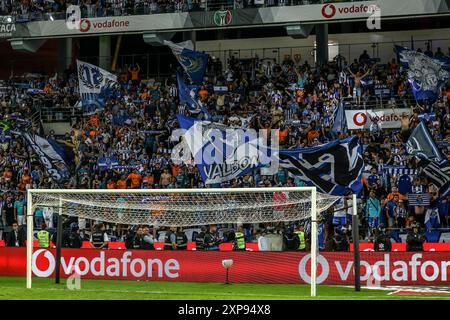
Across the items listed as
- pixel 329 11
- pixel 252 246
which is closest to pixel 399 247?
pixel 252 246

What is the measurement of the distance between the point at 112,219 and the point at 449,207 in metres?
9.77

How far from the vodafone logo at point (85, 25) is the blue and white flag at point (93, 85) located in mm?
3015

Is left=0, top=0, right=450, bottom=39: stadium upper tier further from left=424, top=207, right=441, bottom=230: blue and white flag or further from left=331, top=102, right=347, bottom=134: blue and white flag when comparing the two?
left=424, top=207, right=441, bottom=230: blue and white flag

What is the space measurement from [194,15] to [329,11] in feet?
18.2

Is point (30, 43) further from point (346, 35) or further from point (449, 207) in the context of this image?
point (449, 207)

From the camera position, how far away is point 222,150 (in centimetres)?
2861

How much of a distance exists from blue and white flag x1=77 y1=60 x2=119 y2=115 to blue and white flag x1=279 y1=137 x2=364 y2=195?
1177 centimetres

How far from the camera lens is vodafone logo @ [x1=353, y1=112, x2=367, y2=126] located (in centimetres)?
3019

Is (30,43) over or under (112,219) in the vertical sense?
over

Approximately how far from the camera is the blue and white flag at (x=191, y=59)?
34.3 m

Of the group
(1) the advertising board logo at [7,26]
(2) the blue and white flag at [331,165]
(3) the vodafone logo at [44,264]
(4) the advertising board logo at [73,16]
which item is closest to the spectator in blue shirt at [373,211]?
(2) the blue and white flag at [331,165]

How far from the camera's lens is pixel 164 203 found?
23.6 m
